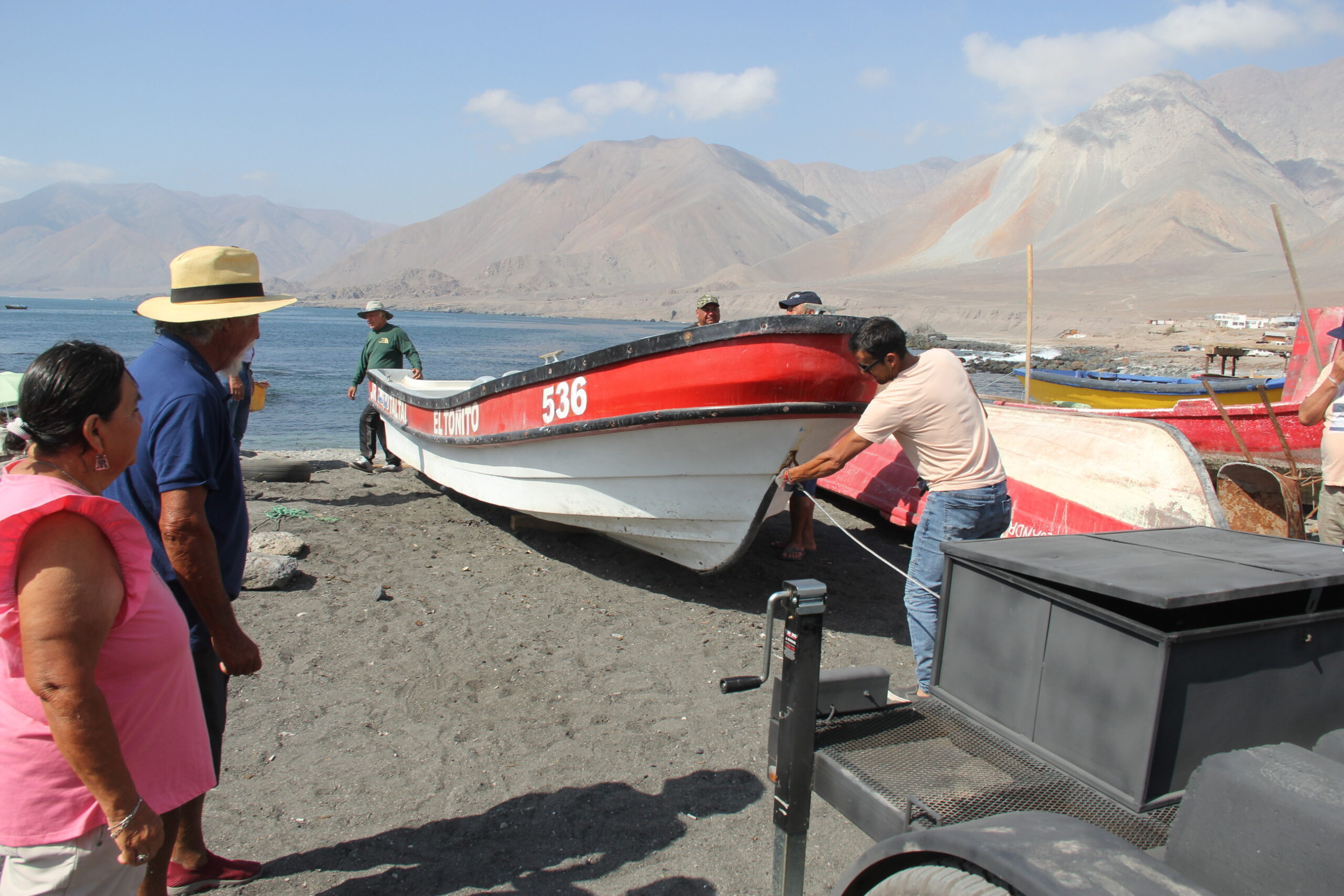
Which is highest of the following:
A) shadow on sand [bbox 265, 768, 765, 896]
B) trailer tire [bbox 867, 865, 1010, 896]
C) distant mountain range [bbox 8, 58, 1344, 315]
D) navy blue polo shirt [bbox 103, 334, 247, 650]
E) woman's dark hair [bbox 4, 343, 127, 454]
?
distant mountain range [bbox 8, 58, 1344, 315]

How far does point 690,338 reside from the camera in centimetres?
454

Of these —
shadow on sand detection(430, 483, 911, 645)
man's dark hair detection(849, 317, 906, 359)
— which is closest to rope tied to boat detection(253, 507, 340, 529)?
shadow on sand detection(430, 483, 911, 645)

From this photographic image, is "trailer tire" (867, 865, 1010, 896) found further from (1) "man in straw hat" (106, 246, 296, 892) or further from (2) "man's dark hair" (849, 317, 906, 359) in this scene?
(2) "man's dark hair" (849, 317, 906, 359)

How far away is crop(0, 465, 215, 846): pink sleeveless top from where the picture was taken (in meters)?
1.60

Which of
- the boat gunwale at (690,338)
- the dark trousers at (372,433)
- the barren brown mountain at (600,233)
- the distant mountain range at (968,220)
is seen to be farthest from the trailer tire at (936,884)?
the barren brown mountain at (600,233)

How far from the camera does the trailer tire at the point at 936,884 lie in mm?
1529

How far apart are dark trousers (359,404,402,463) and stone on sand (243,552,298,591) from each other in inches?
167

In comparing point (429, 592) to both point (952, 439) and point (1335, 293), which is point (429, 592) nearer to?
point (952, 439)

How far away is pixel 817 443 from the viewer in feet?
15.4

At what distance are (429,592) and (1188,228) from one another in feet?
279

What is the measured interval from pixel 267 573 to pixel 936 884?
4542 mm

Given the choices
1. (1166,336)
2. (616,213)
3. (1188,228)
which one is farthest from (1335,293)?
(616,213)

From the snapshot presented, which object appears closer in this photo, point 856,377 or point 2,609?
point 2,609

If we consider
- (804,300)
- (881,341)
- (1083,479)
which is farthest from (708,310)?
(881,341)
